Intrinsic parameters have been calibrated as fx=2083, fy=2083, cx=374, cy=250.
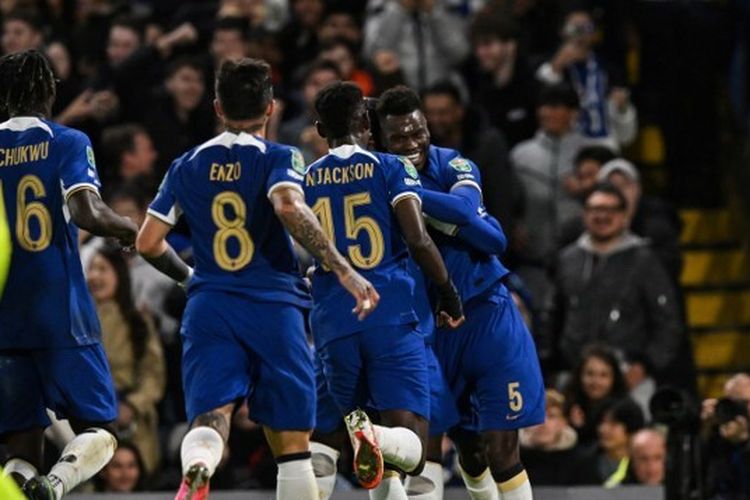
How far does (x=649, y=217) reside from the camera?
14.1 meters

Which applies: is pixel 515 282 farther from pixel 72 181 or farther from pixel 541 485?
pixel 72 181

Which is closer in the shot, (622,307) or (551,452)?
(551,452)

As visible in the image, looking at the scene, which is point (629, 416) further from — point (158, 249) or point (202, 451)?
point (202, 451)

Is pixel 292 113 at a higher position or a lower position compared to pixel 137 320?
higher

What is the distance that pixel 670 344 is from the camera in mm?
13078

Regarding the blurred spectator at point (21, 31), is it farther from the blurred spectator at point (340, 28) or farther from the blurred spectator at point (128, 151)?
the blurred spectator at point (340, 28)

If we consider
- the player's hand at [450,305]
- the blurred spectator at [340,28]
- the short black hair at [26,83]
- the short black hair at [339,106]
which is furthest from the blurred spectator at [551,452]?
the short black hair at [26,83]

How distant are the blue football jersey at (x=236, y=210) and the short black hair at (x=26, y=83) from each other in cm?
71

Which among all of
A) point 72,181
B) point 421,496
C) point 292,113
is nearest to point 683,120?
point 292,113

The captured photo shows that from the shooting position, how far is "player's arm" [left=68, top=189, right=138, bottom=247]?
8242mm

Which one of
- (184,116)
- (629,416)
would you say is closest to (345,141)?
(629,416)

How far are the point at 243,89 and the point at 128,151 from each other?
19.3ft

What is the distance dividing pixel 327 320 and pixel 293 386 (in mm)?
595

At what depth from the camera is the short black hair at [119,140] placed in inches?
550
